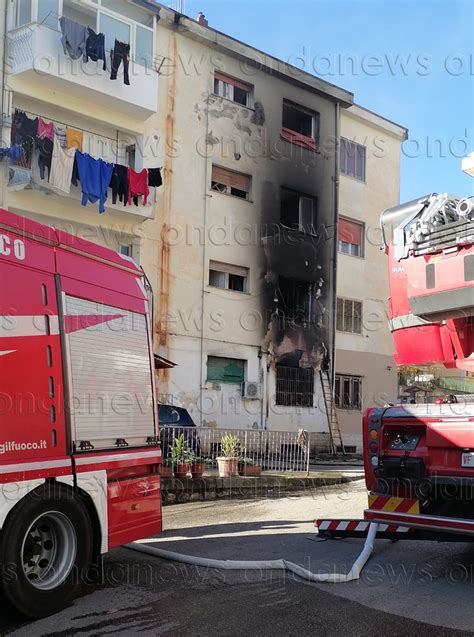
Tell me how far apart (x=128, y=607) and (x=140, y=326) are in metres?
2.68

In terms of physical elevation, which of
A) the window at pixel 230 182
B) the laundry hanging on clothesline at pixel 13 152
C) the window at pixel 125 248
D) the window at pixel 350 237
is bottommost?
the window at pixel 125 248

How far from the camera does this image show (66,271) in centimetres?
593

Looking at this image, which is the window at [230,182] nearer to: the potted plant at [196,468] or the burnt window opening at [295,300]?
the burnt window opening at [295,300]

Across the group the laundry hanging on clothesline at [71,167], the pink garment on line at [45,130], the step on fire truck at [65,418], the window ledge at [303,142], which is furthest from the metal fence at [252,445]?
the window ledge at [303,142]

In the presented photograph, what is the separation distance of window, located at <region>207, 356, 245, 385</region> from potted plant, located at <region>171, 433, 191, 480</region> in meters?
8.90

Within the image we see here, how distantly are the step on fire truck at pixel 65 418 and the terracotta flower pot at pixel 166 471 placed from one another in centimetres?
526

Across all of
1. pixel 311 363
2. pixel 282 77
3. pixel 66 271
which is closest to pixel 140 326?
pixel 66 271

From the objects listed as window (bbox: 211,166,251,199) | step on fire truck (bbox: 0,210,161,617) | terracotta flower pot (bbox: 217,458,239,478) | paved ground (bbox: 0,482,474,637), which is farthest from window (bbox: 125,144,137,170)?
step on fire truck (bbox: 0,210,161,617)

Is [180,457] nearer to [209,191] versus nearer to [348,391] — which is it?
[209,191]

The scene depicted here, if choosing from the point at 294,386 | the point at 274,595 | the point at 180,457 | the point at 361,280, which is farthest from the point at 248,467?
the point at 361,280

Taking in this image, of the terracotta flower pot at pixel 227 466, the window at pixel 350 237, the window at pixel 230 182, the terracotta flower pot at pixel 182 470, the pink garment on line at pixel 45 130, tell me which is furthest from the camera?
the window at pixel 350 237

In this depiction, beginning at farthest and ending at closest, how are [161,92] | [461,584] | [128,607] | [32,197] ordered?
[161,92] < [32,197] < [461,584] < [128,607]

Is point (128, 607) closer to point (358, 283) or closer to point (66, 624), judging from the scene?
point (66, 624)

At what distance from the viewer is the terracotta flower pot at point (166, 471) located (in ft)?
39.4
